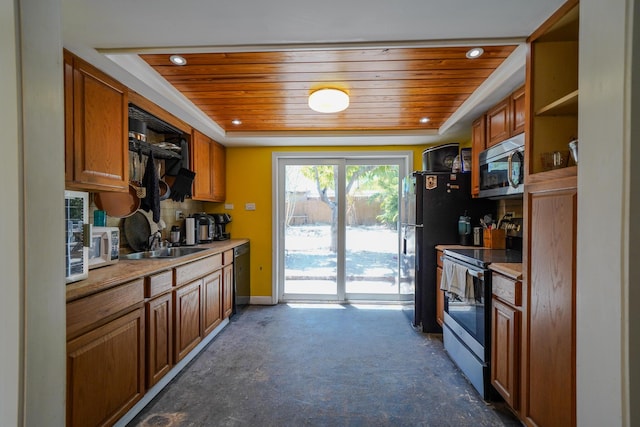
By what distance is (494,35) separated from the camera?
5.00 feet

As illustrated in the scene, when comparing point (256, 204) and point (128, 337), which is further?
point (256, 204)

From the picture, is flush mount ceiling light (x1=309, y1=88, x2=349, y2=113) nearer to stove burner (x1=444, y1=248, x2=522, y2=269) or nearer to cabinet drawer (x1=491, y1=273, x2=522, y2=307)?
stove burner (x1=444, y1=248, x2=522, y2=269)

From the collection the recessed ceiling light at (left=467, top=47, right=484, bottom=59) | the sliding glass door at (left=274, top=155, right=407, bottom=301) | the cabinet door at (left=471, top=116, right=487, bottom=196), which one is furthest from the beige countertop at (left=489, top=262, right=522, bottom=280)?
the sliding glass door at (left=274, top=155, right=407, bottom=301)

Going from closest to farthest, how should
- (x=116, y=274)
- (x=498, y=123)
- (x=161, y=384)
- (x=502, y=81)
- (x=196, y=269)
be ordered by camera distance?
(x=116, y=274) < (x=502, y=81) < (x=161, y=384) < (x=498, y=123) < (x=196, y=269)

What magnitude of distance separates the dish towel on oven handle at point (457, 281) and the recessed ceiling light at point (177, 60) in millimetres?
2388

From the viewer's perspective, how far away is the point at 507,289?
1782mm

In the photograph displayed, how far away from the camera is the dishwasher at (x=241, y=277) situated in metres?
3.47

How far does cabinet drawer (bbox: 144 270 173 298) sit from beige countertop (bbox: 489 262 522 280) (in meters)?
2.22

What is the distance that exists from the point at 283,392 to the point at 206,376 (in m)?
0.64

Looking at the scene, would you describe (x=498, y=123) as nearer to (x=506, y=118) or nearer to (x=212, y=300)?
(x=506, y=118)

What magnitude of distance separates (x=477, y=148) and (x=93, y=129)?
2981 mm

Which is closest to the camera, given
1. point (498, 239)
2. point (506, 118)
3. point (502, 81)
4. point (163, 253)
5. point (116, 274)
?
point (116, 274)
